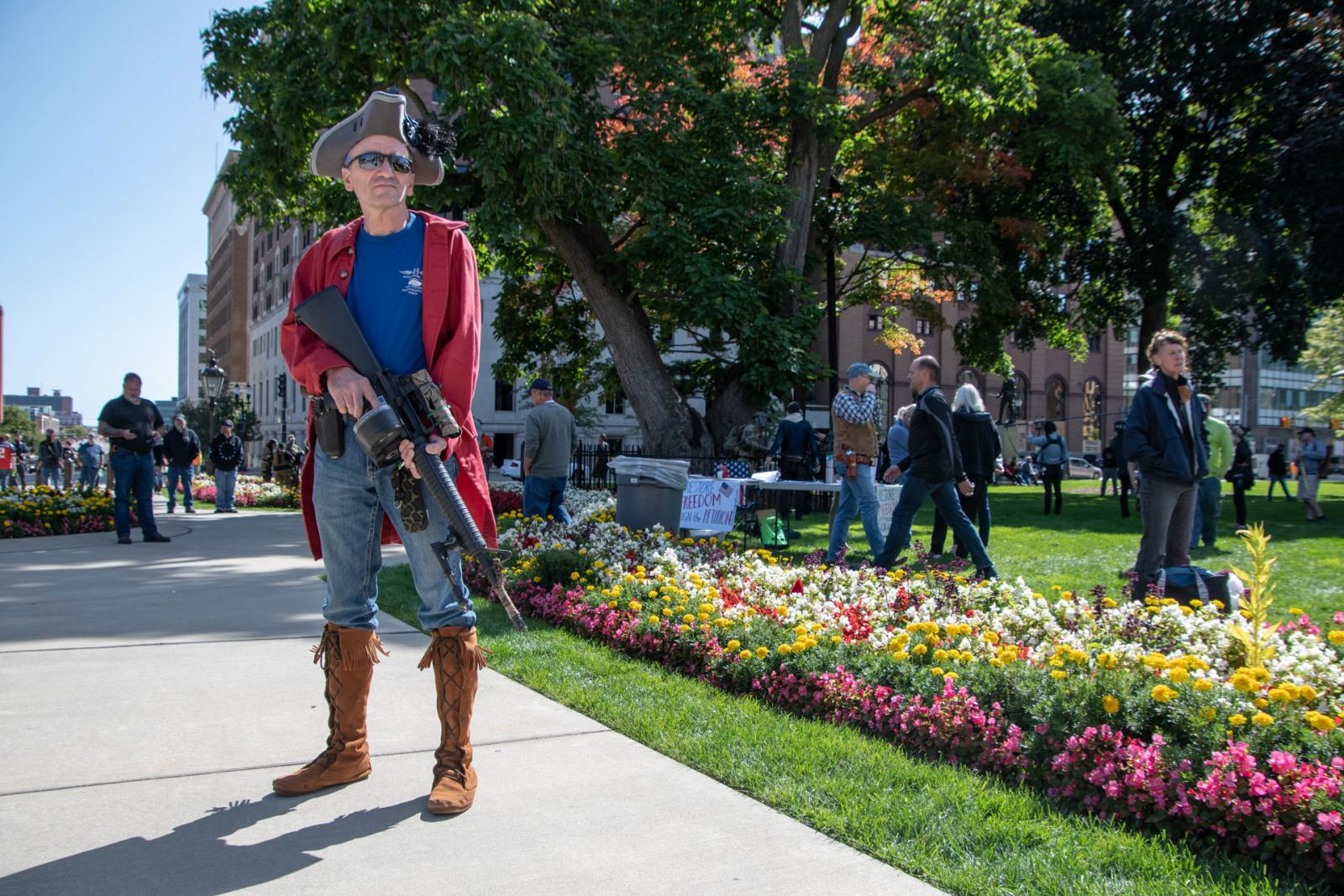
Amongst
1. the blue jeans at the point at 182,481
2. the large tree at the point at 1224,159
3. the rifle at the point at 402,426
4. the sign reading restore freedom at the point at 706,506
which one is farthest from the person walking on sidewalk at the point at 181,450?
the large tree at the point at 1224,159

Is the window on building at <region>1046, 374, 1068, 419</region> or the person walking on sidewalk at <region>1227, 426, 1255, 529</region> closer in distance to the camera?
the person walking on sidewalk at <region>1227, 426, 1255, 529</region>

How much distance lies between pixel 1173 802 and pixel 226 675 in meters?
3.89

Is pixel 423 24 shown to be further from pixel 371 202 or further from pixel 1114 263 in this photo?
pixel 1114 263

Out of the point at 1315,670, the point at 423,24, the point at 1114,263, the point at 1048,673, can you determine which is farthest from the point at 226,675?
the point at 1114,263

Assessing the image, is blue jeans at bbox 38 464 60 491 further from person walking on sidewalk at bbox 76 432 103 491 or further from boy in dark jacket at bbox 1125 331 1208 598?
boy in dark jacket at bbox 1125 331 1208 598

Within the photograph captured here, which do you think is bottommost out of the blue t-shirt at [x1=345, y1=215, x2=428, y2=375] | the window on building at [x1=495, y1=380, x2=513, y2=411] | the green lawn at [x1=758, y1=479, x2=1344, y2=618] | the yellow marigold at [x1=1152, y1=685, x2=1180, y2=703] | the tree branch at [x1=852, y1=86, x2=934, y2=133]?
the green lawn at [x1=758, y1=479, x2=1344, y2=618]

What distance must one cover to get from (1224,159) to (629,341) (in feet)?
58.1

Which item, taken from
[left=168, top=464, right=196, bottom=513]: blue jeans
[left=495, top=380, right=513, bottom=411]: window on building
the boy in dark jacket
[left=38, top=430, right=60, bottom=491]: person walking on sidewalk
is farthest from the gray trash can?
[left=495, top=380, right=513, bottom=411]: window on building

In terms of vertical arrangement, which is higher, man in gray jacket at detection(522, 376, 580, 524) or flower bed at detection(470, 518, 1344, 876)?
man in gray jacket at detection(522, 376, 580, 524)

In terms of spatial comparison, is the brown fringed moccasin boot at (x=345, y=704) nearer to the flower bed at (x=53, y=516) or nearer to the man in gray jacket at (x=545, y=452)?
the man in gray jacket at (x=545, y=452)

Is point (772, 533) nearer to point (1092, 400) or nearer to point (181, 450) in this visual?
point (181, 450)

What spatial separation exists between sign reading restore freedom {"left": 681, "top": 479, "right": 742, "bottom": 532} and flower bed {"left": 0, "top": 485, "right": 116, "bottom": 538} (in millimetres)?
8631

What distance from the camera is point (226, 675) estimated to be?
4656mm

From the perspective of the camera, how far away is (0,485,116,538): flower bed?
12.5m
